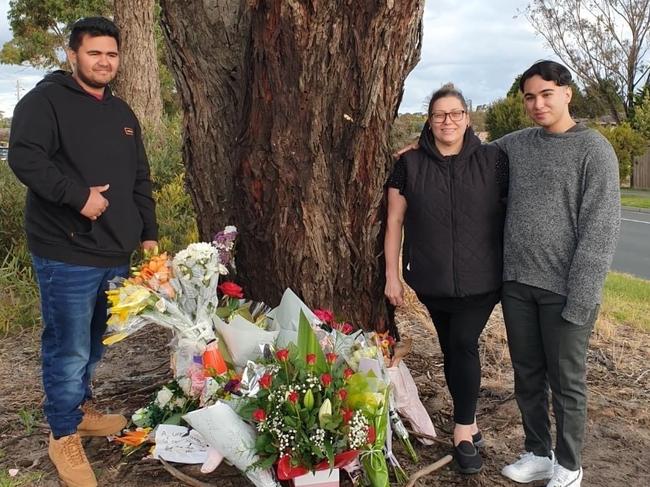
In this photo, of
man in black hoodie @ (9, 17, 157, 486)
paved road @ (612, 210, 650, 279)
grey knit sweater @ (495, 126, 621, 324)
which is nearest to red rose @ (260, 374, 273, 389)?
man in black hoodie @ (9, 17, 157, 486)

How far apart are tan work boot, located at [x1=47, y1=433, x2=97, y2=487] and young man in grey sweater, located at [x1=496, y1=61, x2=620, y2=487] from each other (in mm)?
1956

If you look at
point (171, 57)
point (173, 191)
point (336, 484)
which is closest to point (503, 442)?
point (336, 484)

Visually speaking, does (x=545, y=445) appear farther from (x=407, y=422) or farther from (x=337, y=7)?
(x=337, y=7)

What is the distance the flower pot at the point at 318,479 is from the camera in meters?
2.72

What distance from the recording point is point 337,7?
3027 mm

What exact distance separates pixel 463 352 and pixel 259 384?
1.00 m

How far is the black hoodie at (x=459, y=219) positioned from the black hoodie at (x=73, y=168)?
4.42 ft

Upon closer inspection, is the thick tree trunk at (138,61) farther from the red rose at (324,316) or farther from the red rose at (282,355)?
the red rose at (282,355)

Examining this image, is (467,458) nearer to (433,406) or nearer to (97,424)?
(433,406)

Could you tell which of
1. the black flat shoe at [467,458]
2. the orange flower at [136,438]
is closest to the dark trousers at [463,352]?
the black flat shoe at [467,458]

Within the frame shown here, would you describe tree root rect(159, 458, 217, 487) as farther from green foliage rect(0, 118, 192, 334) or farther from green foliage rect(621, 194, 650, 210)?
green foliage rect(621, 194, 650, 210)

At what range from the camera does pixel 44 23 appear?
75.2 ft

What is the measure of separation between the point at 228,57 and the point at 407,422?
208 centimetres

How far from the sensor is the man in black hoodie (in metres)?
2.80
